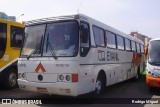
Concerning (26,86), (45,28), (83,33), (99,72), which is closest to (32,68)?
(26,86)

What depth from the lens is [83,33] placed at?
7.83 metres

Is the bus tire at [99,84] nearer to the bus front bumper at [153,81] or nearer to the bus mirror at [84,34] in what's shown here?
the bus mirror at [84,34]

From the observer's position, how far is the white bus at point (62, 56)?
24.5ft

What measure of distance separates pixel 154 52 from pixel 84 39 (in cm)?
454

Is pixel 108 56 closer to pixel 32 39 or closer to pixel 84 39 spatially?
pixel 84 39

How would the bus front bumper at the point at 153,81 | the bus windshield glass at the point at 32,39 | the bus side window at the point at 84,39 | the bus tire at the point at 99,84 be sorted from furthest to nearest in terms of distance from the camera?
the bus front bumper at the point at 153,81 < the bus tire at the point at 99,84 < the bus windshield glass at the point at 32,39 < the bus side window at the point at 84,39

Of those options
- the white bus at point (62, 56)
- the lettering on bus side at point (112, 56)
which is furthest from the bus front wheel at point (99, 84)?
the lettering on bus side at point (112, 56)

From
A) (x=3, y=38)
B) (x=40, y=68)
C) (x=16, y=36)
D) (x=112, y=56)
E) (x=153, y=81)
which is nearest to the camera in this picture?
(x=40, y=68)

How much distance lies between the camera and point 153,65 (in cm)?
1059

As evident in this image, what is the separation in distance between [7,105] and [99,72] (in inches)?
138

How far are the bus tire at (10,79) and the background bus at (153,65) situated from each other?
5.96m

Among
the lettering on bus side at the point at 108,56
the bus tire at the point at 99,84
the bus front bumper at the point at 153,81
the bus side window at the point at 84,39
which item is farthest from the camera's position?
the bus front bumper at the point at 153,81

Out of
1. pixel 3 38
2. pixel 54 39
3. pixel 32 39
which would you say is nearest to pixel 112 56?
pixel 54 39

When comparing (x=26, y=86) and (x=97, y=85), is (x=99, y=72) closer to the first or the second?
(x=97, y=85)
